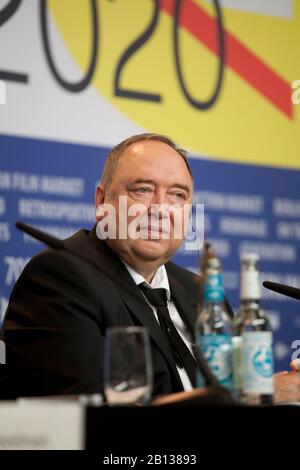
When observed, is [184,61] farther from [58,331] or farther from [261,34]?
[58,331]

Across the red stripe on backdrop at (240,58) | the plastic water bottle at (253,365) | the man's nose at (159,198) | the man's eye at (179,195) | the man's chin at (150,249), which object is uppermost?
the red stripe on backdrop at (240,58)

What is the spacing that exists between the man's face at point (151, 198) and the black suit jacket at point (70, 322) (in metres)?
0.09

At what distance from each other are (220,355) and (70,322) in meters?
0.73

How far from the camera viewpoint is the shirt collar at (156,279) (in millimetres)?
2609

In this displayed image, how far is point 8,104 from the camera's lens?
302 centimetres

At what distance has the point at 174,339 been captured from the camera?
2451 mm

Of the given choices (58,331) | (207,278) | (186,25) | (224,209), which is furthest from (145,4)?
(207,278)

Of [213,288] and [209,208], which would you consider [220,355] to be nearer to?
[213,288]

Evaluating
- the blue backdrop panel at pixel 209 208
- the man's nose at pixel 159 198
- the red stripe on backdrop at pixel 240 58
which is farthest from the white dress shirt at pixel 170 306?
the red stripe on backdrop at pixel 240 58

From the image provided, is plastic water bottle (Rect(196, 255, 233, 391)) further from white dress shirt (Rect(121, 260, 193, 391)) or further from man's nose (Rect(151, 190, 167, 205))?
man's nose (Rect(151, 190, 167, 205))

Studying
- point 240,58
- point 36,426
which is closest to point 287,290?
point 36,426

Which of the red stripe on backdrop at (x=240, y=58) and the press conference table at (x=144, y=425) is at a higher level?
the red stripe on backdrop at (x=240, y=58)

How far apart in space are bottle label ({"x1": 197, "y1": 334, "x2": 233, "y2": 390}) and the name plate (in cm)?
56

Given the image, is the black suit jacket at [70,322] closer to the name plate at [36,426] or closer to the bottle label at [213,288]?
the bottle label at [213,288]
